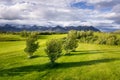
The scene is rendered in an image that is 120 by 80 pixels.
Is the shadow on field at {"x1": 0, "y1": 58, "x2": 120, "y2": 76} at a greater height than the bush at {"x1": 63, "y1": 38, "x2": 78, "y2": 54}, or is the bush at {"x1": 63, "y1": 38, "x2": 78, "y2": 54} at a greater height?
the bush at {"x1": 63, "y1": 38, "x2": 78, "y2": 54}

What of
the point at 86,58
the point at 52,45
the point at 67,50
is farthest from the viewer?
the point at 67,50

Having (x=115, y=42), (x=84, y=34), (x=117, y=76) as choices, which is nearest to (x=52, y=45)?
(x=117, y=76)

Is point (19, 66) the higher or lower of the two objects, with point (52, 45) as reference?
lower

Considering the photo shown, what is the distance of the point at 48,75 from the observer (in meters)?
56.2

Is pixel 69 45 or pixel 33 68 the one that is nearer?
pixel 33 68

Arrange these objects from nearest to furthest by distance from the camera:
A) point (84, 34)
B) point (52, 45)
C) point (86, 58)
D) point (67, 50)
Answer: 1. point (52, 45)
2. point (86, 58)
3. point (67, 50)
4. point (84, 34)

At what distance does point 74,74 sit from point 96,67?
9.79 metres

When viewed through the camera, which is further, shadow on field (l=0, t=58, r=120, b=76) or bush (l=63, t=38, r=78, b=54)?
bush (l=63, t=38, r=78, b=54)

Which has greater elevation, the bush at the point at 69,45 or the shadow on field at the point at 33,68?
the bush at the point at 69,45

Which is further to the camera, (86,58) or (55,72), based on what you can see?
(86,58)

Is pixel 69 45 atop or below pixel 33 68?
→ atop

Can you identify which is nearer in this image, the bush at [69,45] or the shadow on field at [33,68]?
the shadow on field at [33,68]

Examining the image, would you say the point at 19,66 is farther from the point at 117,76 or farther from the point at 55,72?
the point at 117,76

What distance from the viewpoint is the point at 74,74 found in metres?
56.8
